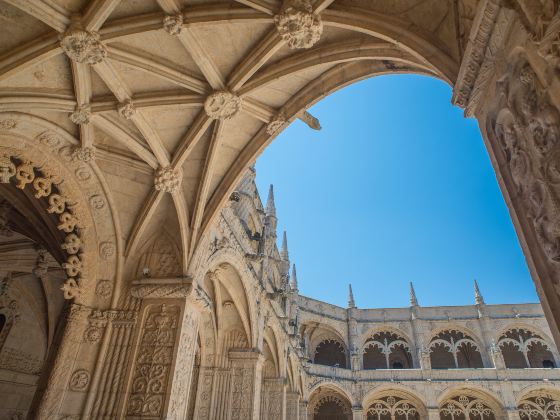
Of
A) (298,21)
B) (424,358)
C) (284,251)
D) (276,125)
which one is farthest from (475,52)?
(424,358)

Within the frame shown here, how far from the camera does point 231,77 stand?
6.48m

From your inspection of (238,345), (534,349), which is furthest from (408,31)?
(534,349)

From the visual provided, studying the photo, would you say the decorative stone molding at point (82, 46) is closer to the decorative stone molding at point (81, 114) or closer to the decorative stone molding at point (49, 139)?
the decorative stone molding at point (81, 114)

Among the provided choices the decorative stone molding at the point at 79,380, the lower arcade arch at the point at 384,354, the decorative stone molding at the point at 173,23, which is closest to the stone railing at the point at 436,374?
the lower arcade arch at the point at 384,354

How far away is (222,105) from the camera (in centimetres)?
669

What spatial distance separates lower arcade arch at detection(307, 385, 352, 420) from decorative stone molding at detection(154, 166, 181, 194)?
71.2 ft

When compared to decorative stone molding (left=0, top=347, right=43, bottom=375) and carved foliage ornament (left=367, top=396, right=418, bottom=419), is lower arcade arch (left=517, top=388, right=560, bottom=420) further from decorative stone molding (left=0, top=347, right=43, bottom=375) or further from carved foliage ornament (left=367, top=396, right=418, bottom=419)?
decorative stone molding (left=0, top=347, right=43, bottom=375)

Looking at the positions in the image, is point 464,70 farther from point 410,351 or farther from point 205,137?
point 410,351

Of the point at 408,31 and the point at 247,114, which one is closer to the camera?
the point at 408,31

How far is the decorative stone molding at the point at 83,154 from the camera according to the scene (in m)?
7.23

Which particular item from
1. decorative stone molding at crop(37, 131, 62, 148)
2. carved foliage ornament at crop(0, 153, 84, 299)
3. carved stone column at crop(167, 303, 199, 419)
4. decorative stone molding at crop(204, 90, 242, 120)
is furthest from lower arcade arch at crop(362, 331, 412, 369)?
decorative stone molding at crop(37, 131, 62, 148)

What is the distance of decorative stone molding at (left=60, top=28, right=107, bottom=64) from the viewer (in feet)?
17.7

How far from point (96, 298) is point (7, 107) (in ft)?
12.1

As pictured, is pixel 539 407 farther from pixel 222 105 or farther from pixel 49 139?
pixel 49 139
